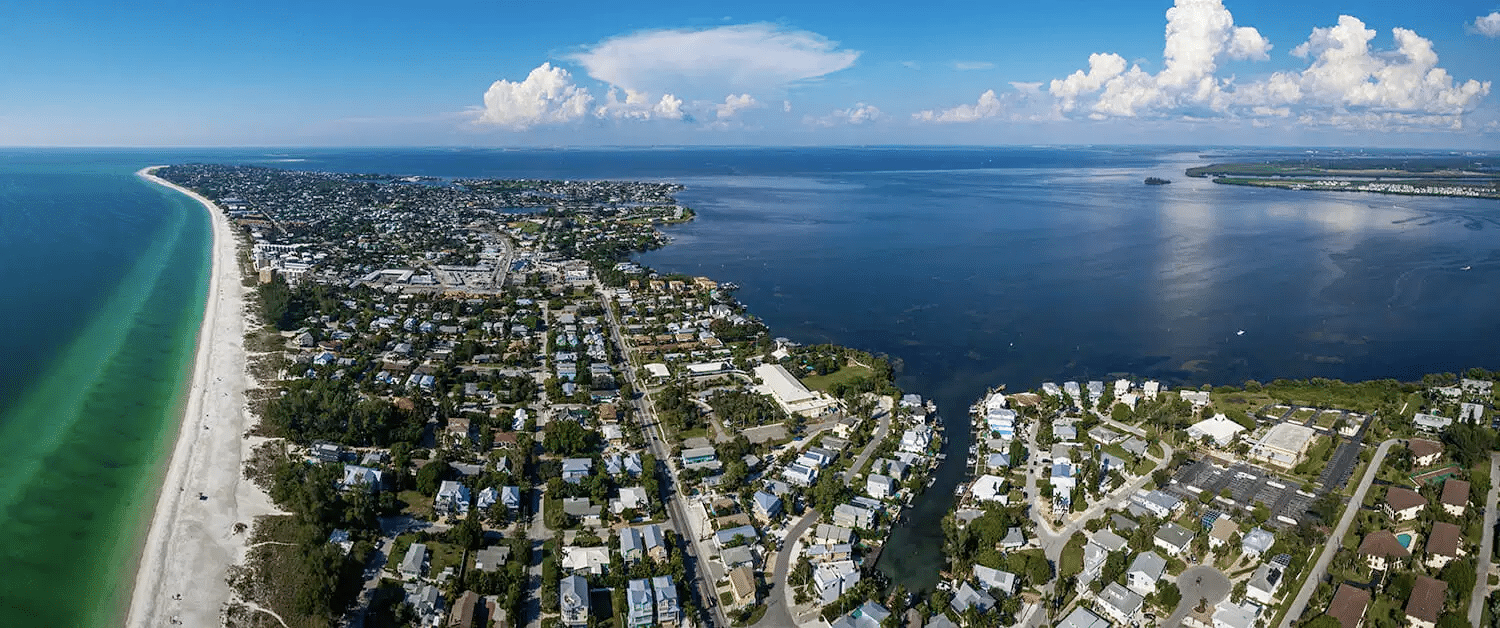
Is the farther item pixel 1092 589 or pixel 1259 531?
pixel 1259 531

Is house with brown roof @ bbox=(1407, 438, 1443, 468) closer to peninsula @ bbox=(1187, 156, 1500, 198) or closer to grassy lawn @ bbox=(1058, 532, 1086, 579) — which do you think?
grassy lawn @ bbox=(1058, 532, 1086, 579)

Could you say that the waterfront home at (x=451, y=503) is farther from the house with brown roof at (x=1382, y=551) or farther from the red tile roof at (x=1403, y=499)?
the red tile roof at (x=1403, y=499)

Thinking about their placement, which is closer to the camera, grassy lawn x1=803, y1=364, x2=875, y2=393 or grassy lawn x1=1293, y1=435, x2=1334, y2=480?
grassy lawn x1=1293, y1=435, x2=1334, y2=480

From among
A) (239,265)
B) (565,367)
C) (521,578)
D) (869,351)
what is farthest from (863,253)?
(521,578)

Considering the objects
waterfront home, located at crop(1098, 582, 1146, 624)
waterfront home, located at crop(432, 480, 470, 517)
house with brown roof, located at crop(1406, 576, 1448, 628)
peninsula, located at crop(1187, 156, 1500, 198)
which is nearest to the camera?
house with brown roof, located at crop(1406, 576, 1448, 628)

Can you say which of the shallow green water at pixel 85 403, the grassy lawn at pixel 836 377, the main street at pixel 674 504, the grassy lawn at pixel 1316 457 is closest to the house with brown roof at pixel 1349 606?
the grassy lawn at pixel 1316 457

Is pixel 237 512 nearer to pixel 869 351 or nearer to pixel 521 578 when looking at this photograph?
pixel 521 578

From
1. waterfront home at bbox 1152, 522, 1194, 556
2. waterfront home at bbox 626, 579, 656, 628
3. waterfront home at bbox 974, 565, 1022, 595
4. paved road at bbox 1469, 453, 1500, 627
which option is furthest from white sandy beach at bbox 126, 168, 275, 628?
paved road at bbox 1469, 453, 1500, 627
